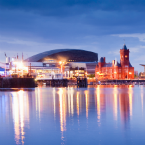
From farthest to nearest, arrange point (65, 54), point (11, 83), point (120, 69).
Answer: point (65, 54), point (120, 69), point (11, 83)

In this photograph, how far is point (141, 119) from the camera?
13.8 m

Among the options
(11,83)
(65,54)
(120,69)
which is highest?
(65,54)

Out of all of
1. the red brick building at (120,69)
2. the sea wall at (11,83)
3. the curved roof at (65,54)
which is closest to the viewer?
the sea wall at (11,83)

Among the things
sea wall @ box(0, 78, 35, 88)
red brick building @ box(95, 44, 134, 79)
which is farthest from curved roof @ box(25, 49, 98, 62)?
sea wall @ box(0, 78, 35, 88)

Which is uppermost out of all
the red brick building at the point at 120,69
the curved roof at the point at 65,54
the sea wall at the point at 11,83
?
the curved roof at the point at 65,54

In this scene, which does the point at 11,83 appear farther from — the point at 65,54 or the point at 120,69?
the point at 65,54

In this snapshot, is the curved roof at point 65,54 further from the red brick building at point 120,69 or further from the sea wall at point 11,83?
the sea wall at point 11,83

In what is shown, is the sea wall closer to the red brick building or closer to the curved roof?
the red brick building

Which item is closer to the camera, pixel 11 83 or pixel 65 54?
pixel 11 83

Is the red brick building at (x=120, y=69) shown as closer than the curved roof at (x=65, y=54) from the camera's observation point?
Yes

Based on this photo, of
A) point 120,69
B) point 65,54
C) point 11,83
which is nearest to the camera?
point 11,83

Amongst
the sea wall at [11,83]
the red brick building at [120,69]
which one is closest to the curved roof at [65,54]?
the red brick building at [120,69]

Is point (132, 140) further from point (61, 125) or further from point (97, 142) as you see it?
point (61, 125)

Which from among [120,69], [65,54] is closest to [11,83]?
[120,69]
